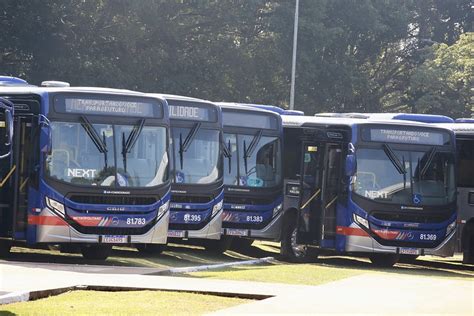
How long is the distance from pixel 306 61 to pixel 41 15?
44.0 ft

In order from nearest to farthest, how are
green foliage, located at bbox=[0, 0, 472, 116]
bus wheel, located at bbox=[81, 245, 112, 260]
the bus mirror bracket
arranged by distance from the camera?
1. the bus mirror bracket
2. bus wheel, located at bbox=[81, 245, 112, 260]
3. green foliage, located at bbox=[0, 0, 472, 116]

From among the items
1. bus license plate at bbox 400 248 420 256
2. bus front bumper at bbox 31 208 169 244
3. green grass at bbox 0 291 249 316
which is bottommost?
green grass at bbox 0 291 249 316

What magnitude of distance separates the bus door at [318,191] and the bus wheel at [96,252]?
17.2ft

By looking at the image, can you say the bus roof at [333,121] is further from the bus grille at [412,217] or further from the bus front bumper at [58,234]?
the bus front bumper at [58,234]

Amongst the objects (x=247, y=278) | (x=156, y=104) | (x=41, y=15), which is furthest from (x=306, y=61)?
(x=247, y=278)

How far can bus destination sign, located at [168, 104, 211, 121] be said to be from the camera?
2655cm

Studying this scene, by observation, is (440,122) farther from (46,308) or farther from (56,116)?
(46,308)

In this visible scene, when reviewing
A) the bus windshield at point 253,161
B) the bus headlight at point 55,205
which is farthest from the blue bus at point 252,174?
the bus headlight at point 55,205

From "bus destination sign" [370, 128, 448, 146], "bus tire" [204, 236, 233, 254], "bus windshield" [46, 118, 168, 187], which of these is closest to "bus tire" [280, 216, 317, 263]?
"bus tire" [204, 236, 233, 254]

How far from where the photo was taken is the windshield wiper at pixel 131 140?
77.5 ft

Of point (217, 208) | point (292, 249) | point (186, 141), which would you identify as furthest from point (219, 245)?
point (186, 141)

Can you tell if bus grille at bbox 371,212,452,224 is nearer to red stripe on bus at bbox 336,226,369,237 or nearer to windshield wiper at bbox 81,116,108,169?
red stripe on bus at bbox 336,226,369,237

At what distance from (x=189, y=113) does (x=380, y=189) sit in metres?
4.10

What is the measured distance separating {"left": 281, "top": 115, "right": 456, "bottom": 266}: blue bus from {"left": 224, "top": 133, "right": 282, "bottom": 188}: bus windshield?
31.9 inches
